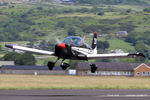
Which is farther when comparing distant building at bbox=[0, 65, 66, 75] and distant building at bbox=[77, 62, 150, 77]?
distant building at bbox=[0, 65, 66, 75]

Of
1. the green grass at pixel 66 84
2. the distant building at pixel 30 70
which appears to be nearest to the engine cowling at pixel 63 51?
the green grass at pixel 66 84

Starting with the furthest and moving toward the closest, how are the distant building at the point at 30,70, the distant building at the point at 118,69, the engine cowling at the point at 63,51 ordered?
the distant building at the point at 30,70 < the distant building at the point at 118,69 < the engine cowling at the point at 63,51

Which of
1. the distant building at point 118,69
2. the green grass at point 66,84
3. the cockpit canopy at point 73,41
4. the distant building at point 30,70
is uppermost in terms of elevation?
the cockpit canopy at point 73,41

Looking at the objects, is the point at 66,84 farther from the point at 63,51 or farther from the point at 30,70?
the point at 30,70

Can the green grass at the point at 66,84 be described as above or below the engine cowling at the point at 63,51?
below

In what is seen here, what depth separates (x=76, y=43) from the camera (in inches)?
1870

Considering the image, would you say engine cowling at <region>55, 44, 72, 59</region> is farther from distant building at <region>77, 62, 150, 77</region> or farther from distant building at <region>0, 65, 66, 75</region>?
distant building at <region>0, 65, 66, 75</region>

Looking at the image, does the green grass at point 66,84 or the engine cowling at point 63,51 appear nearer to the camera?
the engine cowling at point 63,51

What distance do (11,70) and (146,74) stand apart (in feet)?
115

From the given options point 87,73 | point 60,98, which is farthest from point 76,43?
point 87,73

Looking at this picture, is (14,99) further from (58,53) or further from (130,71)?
(130,71)

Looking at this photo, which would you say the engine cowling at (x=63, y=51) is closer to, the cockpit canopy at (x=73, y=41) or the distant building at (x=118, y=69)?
the cockpit canopy at (x=73, y=41)

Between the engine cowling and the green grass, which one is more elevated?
the engine cowling

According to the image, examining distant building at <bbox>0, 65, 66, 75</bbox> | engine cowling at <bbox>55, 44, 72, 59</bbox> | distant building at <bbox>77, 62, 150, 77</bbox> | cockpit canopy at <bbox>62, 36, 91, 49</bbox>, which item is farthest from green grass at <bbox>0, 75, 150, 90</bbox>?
distant building at <bbox>0, 65, 66, 75</bbox>
